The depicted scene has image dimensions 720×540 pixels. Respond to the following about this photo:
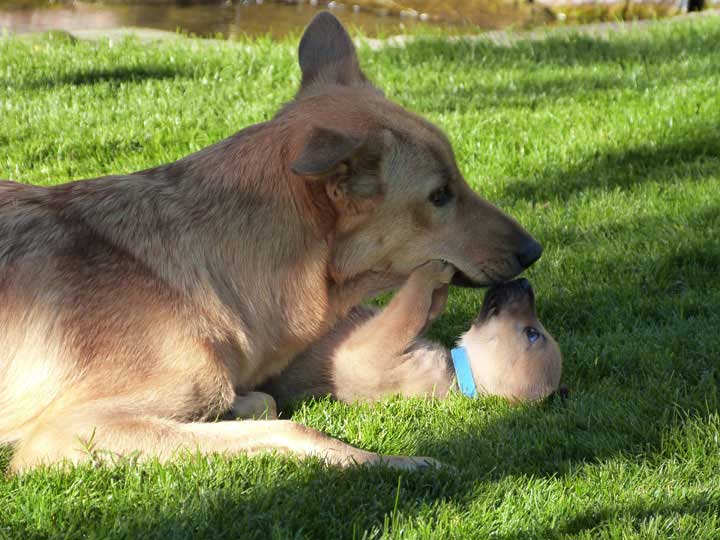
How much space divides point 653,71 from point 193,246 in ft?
22.5

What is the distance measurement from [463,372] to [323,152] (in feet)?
5.54

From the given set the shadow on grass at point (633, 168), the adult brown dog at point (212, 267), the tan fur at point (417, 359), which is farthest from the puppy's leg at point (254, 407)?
the shadow on grass at point (633, 168)

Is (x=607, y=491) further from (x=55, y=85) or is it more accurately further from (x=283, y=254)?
(x=55, y=85)

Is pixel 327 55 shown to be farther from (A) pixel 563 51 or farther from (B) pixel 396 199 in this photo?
(A) pixel 563 51

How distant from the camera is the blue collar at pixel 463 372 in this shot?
15.9 ft

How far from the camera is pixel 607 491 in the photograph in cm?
371

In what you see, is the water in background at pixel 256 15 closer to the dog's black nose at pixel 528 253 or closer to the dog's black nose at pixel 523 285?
the dog's black nose at pixel 523 285

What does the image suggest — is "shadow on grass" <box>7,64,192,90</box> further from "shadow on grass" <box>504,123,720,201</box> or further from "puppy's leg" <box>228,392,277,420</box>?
"puppy's leg" <box>228,392,277,420</box>

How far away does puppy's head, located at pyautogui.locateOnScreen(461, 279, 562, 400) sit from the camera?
4.74 meters

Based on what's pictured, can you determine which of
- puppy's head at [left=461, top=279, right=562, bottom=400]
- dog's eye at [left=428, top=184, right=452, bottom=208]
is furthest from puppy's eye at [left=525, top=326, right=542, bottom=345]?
dog's eye at [left=428, top=184, right=452, bottom=208]

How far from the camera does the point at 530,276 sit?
593 centimetres

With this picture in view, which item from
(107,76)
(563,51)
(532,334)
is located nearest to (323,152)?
(532,334)

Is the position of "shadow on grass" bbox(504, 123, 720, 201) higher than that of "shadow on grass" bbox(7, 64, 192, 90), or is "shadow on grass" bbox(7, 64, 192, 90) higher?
"shadow on grass" bbox(7, 64, 192, 90)

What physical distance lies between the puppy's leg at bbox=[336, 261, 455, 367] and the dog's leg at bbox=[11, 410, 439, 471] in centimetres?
82
